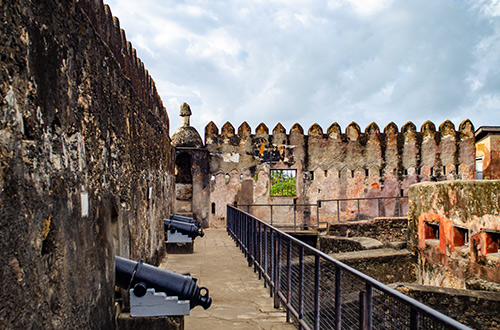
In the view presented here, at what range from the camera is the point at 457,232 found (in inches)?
428

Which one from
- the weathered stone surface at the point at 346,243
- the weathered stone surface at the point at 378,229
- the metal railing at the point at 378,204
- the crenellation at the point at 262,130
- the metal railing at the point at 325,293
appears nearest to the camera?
the metal railing at the point at 325,293

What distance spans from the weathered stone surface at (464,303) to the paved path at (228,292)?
284 cm

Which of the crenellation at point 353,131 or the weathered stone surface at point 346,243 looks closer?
the weathered stone surface at point 346,243

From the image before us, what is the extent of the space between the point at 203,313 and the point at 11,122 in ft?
12.5

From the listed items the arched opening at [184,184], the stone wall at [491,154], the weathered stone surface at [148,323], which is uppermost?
the stone wall at [491,154]

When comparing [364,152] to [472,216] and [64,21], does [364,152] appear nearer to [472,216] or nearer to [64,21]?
[472,216]

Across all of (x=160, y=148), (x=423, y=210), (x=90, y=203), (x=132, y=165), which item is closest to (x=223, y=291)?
(x=132, y=165)

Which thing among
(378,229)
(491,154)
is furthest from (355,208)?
(491,154)

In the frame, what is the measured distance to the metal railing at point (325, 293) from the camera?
2.64m

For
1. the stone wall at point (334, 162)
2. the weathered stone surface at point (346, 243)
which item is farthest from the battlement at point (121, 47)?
the stone wall at point (334, 162)

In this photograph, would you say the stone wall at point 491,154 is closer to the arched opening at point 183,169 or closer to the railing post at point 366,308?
the arched opening at point 183,169

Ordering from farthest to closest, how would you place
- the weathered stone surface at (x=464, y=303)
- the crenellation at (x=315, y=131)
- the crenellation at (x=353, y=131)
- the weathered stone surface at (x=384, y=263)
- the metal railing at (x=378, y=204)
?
the crenellation at (x=353, y=131)
the crenellation at (x=315, y=131)
the metal railing at (x=378, y=204)
the weathered stone surface at (x=384, y=263)
the weathered stone surface at (x=464, y=303)

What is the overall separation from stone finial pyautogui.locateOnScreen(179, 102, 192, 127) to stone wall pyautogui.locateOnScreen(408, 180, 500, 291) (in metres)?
8.39

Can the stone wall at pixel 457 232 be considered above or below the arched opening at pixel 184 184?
below
